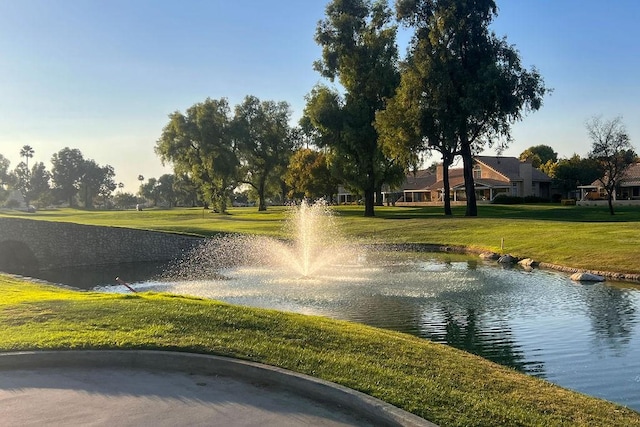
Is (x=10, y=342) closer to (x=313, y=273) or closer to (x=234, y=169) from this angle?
(x=313, y=273)

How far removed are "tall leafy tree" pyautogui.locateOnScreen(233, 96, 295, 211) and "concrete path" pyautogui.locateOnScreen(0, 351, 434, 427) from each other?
2805 inches

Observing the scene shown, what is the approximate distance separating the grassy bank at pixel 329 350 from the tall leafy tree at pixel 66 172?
480 ft

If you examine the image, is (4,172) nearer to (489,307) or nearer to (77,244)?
(77,244)

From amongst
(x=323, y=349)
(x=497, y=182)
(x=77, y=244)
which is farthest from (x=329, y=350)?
(x=497, y=182)

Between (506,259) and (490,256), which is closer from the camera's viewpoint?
(506,259)

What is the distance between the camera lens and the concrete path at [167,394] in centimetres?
599

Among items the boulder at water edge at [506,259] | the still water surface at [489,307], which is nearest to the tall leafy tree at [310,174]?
the boulder at water edge at [506,259]

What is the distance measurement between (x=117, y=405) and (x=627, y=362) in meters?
9.10

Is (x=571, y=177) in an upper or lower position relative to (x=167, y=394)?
upper

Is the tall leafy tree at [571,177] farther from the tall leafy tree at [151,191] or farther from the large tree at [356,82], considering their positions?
the tall leafy tree at [151,191]

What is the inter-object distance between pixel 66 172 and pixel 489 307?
14746cm

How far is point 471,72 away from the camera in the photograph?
156 ft

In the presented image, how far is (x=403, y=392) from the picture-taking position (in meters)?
6.59

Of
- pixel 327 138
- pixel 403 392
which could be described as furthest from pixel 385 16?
pixel 403 392
